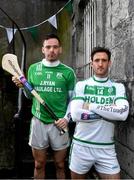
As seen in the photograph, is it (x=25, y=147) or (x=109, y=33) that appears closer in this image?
(x=109, y=33)

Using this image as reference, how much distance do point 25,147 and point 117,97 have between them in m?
3.09

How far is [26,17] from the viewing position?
10.0m

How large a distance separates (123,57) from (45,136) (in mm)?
1272

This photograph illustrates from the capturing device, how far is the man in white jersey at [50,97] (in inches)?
174

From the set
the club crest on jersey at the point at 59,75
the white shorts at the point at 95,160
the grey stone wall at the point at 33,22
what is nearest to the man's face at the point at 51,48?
the club crest on jersey at the point at 59,75

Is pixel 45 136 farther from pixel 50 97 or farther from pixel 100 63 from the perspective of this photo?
pixel 100 63

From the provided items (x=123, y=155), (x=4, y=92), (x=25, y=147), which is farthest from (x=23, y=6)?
(x=123, y=155)

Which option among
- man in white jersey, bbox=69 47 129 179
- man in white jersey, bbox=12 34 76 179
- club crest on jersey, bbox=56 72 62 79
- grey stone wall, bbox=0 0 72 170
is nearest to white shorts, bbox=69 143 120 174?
man in white jersey, bbox=69 47 129 179

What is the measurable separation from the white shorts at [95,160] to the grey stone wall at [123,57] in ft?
1.06

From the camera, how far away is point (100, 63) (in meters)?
3.85

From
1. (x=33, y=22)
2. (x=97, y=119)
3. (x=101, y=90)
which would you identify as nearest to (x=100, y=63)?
(x=101, y=90)

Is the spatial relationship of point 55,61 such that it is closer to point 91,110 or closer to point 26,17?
point 91,110

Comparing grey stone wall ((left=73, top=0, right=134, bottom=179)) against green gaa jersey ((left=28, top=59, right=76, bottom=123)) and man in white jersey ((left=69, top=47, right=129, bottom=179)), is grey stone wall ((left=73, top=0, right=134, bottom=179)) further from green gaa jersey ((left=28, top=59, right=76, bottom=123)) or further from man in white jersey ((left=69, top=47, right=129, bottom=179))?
green gaa jersey ((left=28, top=59, right=76, bottom=123))

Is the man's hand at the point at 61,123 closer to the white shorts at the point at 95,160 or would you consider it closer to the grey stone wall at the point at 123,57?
the white shorts at the point at 95,160
